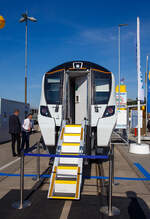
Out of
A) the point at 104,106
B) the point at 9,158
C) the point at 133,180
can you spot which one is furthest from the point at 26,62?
the point at 133,180

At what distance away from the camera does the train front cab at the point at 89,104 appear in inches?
258

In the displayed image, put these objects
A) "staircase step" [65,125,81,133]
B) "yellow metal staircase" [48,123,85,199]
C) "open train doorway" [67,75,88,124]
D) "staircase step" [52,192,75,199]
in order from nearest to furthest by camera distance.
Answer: "staircase step" [52,192,75,199] → "yellow metal staircase" [48,123,85,199] → "staircase step" [65,125,81,133] → "open train doorway" [67,75,88,124]

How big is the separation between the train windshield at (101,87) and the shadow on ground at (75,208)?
3.21 meters

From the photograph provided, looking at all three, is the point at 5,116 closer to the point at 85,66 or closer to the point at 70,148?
the point at 85,66

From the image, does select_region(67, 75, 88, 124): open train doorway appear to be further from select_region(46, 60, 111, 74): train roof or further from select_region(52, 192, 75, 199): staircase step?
select_region(52, 192, 75, 199): staircase step

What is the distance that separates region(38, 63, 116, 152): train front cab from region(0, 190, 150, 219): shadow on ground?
225 cm

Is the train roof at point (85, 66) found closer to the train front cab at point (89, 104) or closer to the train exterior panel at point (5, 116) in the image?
the train front cab at point (89, 104)

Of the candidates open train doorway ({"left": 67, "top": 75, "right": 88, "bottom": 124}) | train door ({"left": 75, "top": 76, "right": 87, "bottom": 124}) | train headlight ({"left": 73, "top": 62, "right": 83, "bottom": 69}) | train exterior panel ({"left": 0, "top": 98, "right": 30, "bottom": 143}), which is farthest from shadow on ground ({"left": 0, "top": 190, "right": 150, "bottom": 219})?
train exterior panel ({"left": 0, "top": 98, "right": 30, "bottom": 143})

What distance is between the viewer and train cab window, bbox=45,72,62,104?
6.97 meters

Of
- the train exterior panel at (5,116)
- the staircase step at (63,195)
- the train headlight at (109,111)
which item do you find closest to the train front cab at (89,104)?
the train headlight at (109,111)

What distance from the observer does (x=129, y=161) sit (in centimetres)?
791

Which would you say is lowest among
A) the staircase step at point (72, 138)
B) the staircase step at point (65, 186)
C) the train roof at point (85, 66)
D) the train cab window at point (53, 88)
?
the staircase step at point (65, 186)

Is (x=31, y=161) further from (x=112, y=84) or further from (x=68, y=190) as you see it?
(x=112, y=84)

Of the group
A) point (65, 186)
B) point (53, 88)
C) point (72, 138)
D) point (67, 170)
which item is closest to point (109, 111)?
point (72, 138)
